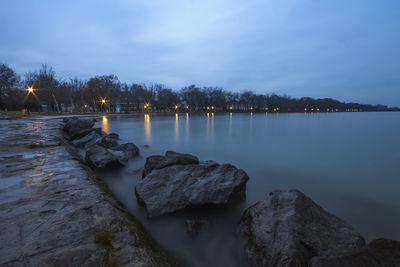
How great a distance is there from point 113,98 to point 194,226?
7252 cm

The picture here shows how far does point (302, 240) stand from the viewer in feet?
7.30

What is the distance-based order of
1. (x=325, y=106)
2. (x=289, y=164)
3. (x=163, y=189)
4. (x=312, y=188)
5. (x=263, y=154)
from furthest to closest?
1. (x=325, y=106)
2. (x=263, y=154)
3. (x=289, y=164)
4. (x=312, y=188)
5. (x=163, y=189)

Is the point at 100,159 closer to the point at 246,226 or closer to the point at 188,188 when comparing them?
the point at 188,188

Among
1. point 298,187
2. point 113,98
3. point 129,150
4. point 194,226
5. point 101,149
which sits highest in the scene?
point 113,98

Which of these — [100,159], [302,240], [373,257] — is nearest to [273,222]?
[302,240]

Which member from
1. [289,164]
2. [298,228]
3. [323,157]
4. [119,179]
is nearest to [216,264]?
[298,228]

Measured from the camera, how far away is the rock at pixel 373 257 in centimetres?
156

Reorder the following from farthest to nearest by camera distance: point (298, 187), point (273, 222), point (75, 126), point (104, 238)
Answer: point (75, 126) → point (298, 187) → point (273, 222) → point (104, 238)

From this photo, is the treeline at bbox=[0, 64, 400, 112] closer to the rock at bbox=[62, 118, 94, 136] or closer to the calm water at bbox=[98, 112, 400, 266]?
the rock at bbox=[62, 118, 94, 136]

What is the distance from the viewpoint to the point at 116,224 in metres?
2.30

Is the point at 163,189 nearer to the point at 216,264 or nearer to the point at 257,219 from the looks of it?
the point at 216,264

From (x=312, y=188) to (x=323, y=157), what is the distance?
4.35m

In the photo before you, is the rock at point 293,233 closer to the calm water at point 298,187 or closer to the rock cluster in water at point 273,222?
the rock cluster in water at point 273,222

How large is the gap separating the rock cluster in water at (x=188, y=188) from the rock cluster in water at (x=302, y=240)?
897 mm
